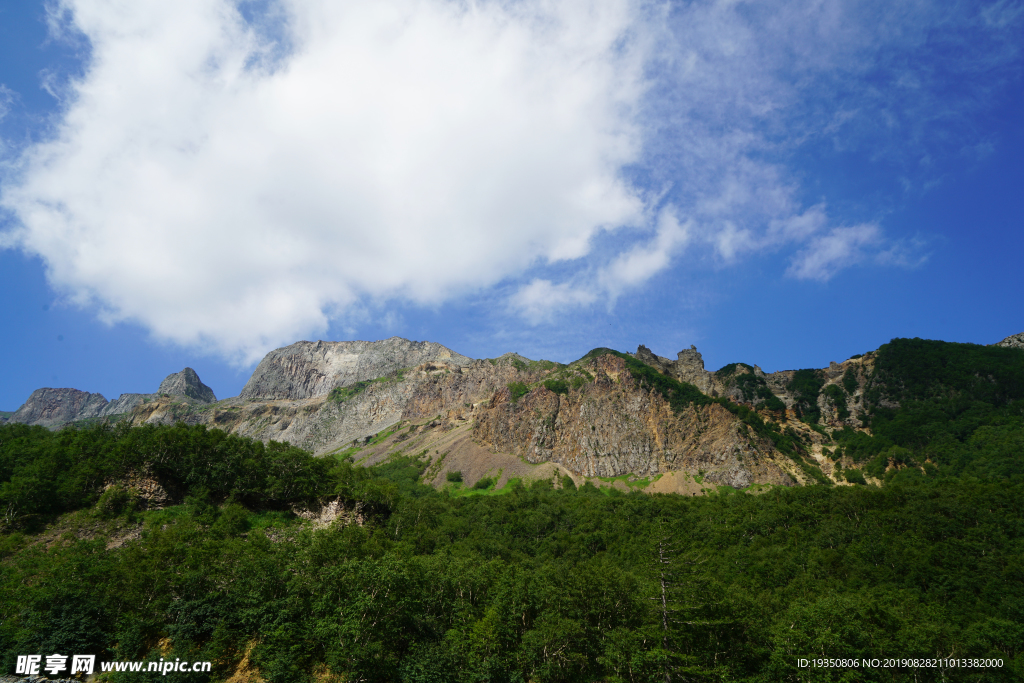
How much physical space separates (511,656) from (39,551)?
2526 inches

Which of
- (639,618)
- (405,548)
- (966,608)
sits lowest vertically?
(966,608)

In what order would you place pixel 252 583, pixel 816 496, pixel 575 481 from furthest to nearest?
pixel 575 481, pixel 816 496, pixel 252 583

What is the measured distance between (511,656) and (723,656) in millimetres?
22295

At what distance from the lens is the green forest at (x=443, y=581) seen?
2010 inches

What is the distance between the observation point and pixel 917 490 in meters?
105

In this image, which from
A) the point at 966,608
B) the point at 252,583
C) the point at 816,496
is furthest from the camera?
the point at 816,496

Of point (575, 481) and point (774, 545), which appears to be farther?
point (575, 481)

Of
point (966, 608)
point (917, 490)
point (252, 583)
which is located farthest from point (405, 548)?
point (917, 490)

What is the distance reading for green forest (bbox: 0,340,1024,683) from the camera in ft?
168

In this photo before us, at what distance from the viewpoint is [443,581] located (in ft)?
208

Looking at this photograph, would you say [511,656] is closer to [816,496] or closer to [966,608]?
[966,608]

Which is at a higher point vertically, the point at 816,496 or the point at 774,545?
the point at 816,496

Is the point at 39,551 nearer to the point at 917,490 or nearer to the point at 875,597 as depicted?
the point at 875,597

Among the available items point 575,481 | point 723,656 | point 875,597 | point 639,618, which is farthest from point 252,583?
point 575,481
